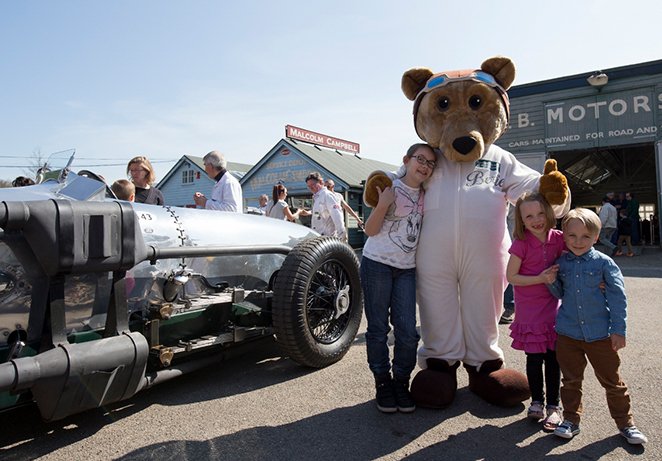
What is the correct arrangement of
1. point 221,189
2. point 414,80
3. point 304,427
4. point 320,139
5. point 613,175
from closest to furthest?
1. point 304,427
2. point 414,80
3. point 221,189
4. point 613,175
5. point 320,139

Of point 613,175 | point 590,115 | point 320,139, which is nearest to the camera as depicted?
point 590,115

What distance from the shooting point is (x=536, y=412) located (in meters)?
2.41

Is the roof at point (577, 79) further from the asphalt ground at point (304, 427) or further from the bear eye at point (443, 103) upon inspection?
the bear eye at point (443, 103)

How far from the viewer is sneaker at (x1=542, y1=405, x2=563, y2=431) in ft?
7.58

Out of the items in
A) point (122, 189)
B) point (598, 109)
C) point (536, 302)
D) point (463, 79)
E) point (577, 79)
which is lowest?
point (536, 302)

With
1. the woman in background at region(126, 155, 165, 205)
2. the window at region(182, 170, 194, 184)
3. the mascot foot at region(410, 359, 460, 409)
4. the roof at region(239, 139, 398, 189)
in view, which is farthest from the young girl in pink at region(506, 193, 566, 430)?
the window at region(182, 170, 194, 184)

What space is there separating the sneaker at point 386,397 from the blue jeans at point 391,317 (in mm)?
65

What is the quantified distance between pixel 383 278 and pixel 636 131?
12632 millimetres

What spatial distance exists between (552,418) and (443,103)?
1.84 meters

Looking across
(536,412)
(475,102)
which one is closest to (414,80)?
(475,102)

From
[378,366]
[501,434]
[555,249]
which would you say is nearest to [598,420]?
[501,434]

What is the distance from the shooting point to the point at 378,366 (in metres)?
2.65

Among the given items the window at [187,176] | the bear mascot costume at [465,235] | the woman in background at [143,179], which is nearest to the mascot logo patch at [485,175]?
the bear mascot costume at [465,235]

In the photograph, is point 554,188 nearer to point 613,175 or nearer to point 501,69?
point 501,69
